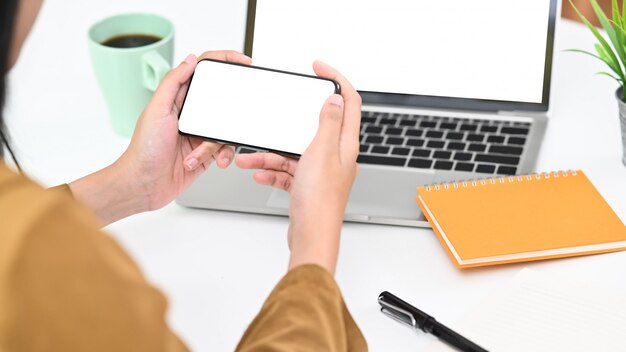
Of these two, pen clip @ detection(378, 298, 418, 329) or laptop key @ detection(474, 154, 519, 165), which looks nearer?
pen clip @ detection(378, 298, 418, 329)

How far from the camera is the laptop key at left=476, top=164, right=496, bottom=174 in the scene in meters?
0.88

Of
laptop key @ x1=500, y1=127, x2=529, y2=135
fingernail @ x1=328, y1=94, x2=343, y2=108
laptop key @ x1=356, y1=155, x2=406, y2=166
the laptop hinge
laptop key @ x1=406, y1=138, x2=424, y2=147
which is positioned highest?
fingernail @ x1=328, y1=94, x2=343, y2=108

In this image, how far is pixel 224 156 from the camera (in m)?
0.82

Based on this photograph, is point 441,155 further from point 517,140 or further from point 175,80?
point 175,80

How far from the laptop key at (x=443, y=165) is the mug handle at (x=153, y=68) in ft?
1.07

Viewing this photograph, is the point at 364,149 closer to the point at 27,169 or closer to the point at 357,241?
the point at 357,241

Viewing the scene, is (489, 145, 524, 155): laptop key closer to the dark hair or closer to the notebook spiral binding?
the notebook spiral binding

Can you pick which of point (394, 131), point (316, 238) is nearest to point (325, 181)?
point (316, 238)

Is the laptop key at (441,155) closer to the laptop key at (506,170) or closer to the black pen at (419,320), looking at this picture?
the laptop key at (506,170)

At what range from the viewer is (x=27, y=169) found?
0.96 metres

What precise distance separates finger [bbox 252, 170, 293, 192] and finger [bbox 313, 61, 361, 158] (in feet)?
0.33

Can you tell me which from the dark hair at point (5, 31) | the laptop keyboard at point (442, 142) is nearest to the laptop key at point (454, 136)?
the laptop keyboard at point (442, 142)

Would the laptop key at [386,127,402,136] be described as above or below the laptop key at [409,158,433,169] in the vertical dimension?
above

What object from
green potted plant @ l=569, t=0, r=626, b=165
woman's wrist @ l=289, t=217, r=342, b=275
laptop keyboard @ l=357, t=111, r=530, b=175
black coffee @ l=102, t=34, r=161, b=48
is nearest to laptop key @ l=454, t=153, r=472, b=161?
laptop keyboard @ l=357, t=111, r=530, b=175
